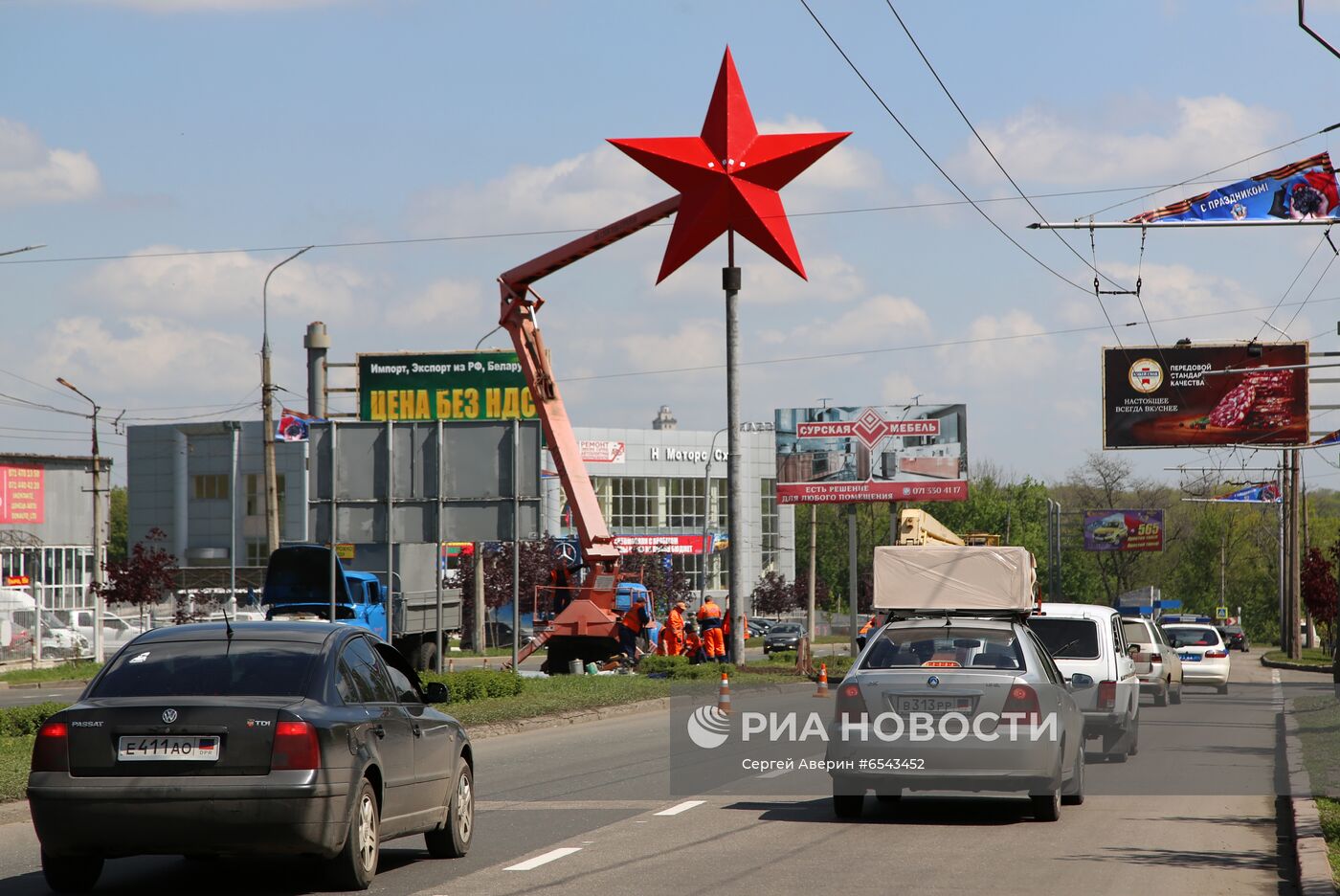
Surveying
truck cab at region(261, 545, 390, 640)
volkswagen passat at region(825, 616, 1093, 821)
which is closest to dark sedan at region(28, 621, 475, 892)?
volkswagen passat at region(825, 616, 1093, 821)

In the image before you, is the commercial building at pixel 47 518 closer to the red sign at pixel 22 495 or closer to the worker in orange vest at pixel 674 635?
the red sign at pixel 22 495

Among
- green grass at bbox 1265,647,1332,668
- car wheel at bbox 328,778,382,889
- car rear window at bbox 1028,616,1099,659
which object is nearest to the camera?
car wheel at bbox 328,778,382,889

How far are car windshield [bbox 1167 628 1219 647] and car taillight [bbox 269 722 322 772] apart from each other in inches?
1202

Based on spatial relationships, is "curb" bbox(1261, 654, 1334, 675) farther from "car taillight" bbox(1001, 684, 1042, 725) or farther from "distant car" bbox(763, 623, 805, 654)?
"car taillight" bbox(1001, 684, 1042, 725)

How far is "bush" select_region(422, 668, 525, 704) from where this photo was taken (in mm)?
23828

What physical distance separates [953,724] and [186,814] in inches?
224

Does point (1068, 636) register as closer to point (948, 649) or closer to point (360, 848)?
point (948, 649)

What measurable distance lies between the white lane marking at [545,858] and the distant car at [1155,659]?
14.3 m

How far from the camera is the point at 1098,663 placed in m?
17.9

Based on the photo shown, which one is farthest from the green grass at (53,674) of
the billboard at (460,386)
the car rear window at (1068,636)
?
the billboard at (460,386)

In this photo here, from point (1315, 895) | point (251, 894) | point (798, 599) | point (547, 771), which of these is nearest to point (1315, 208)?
point (547, 771)

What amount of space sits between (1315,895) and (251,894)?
5.53 meters

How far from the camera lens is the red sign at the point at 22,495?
218ft

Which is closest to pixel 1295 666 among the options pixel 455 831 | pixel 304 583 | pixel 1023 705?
pixel 304 583
